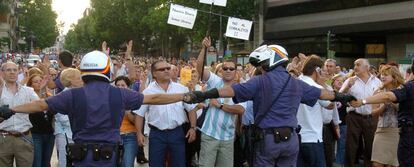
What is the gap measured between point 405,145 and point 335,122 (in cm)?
190

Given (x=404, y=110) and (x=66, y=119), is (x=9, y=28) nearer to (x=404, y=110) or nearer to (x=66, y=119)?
(x=66, y=119)

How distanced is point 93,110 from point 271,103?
1.72m

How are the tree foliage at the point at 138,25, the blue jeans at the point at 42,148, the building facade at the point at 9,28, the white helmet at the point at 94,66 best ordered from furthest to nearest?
the building facade at the point at 9,28 → the tree foliage at the point at 138,25 → the blue jeans at the point at 42,148 → the white helmet at the point at 94,66

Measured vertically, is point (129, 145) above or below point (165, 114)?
below

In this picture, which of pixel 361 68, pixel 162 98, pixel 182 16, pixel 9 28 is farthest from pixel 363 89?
pixel 9 28

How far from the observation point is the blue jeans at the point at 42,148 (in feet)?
24.5

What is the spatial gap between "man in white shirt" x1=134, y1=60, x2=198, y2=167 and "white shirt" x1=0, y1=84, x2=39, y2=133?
1.39m

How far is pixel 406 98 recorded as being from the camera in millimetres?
6398

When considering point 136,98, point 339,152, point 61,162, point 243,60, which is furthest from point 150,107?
point 243,60

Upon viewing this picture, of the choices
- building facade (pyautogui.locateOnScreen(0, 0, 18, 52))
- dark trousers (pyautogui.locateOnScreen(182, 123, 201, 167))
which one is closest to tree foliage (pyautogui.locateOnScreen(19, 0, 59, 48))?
building facade (pyautogui.locateOnScreen(0, 0, 18, 52))

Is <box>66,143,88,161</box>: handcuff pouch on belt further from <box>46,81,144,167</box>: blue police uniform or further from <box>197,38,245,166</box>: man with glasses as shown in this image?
<box>197,38,245,166</box>: man with glasses

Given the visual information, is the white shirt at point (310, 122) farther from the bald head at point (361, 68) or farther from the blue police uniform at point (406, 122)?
the bald head at point (361, 68)

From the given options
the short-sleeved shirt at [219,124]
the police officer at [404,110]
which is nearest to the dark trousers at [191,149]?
the short-sleeved shirt at [219,124]

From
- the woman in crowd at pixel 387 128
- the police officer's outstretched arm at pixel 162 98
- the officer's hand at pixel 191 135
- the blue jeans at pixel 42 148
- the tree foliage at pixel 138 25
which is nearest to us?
the police officer's outstretched arm at pixel 162 98
